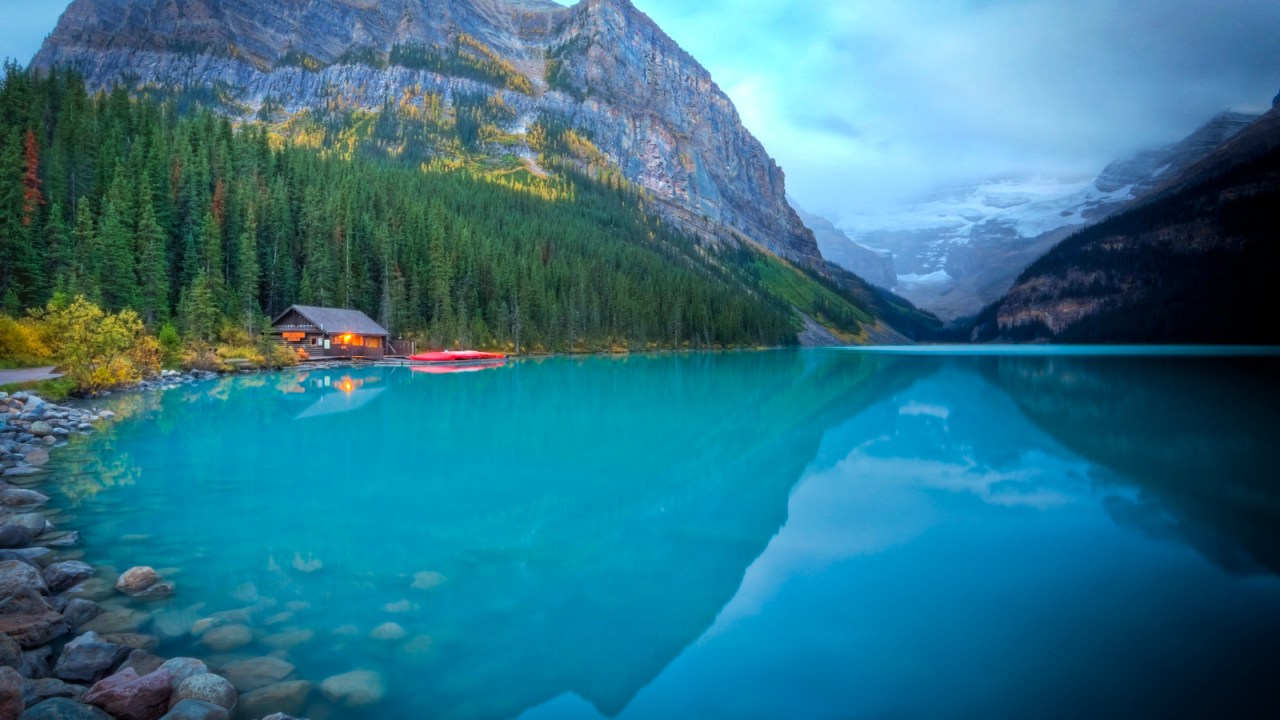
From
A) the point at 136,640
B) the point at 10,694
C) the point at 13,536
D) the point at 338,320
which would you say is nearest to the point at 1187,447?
the point at 136,640

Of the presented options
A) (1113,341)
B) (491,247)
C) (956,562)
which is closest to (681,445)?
(956,562)

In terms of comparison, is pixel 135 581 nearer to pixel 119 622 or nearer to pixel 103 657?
pixel 119 622

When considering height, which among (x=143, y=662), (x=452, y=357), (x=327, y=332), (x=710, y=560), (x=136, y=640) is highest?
(x=327, y=332)

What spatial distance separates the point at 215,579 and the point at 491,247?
81.5m

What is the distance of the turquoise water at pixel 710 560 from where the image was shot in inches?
289

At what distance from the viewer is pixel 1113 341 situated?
5719 inches

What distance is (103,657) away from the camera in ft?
21.2

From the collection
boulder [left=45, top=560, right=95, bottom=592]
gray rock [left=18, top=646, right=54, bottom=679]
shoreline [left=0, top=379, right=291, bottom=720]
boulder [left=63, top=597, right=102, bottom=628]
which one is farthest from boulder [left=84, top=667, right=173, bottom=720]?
boulder [left=45, top=560, right=95, bottom=592]

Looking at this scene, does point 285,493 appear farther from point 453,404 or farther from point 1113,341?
point 1113,341

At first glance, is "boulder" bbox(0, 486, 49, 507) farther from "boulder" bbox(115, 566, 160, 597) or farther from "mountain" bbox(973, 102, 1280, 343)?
"mountain" bbox(973, 102, 1280, 343)

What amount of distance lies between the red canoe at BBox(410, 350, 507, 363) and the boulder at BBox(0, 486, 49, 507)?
1982 inches

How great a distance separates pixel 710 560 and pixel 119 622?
341 inches

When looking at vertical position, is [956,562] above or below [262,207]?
below

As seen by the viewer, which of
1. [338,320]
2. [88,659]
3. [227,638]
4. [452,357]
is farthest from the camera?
[452,357]
